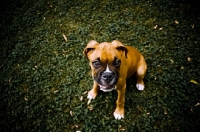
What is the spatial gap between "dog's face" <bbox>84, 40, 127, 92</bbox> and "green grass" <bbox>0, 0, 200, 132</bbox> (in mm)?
1410

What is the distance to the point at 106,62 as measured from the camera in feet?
11.7

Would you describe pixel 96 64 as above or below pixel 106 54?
below

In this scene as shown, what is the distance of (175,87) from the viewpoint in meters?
5.05

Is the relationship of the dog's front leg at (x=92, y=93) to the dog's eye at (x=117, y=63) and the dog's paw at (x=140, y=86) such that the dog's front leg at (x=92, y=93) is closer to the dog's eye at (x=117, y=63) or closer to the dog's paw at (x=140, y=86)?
the dog's paw at (x=140, y=86)

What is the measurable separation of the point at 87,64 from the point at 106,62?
6.45ft

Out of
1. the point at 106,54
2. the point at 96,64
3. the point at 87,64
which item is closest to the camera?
the point at 106,54

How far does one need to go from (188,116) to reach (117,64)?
2276 millimetres

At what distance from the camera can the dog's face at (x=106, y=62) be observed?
11.6 feet

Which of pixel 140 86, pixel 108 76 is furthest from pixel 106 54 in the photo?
pixel 140 86

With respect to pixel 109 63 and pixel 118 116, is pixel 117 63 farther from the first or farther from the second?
pixel 118 116

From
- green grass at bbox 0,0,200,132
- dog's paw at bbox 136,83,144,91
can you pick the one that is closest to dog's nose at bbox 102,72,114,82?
green grass at bbox 0,0,200,132

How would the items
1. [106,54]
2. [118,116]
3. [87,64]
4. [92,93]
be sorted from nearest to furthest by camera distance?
[106,54] → [118,116] → [92,93] → [87,64]

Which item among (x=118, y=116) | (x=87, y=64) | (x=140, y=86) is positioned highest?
(x=87, y=64)

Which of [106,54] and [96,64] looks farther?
[96,64]
